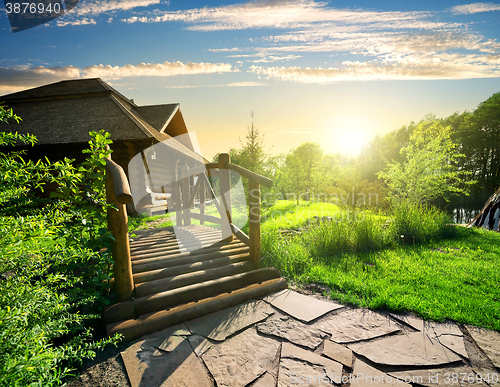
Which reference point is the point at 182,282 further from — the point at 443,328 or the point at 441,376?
the point at 443,328

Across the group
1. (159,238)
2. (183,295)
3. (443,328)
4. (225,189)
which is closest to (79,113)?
(159,238)

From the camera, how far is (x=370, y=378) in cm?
196

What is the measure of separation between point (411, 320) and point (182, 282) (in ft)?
9.20

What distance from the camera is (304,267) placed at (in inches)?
175

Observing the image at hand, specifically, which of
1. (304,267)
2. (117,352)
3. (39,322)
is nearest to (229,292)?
(117,352)

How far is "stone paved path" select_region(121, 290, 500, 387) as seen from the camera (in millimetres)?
1956

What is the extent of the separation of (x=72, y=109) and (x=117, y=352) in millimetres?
11704

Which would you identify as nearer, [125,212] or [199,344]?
[199,344]

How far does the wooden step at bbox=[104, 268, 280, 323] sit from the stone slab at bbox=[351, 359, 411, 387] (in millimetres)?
1748

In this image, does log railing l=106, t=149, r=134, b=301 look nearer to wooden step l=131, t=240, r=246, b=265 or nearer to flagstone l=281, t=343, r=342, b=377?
wooden step l=131, t=240, r=246, b=265

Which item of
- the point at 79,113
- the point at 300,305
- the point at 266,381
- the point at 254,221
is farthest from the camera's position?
the point at 79,113

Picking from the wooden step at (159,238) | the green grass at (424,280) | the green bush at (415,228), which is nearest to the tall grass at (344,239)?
the green bush at (415,228)

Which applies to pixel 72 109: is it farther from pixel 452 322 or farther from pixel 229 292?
pixel 452 322

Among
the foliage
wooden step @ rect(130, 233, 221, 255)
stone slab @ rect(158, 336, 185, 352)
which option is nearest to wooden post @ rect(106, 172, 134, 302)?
the foliage
